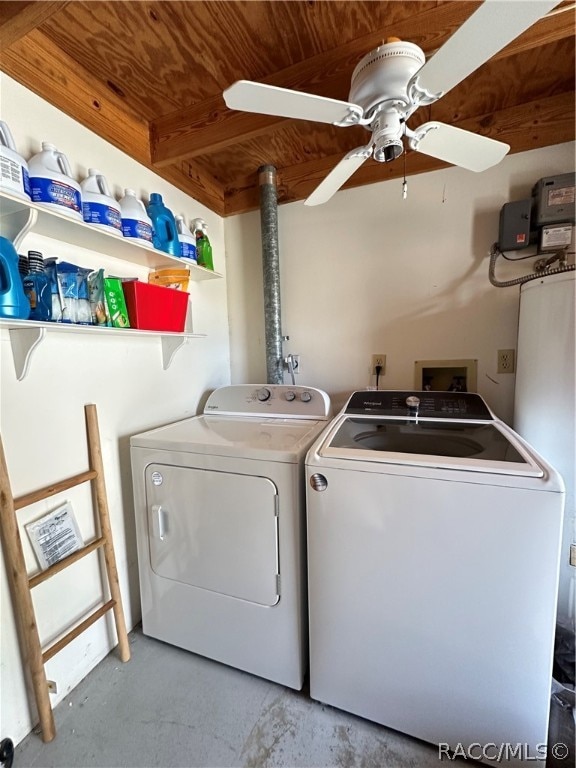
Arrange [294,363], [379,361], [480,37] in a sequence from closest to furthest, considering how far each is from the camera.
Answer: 1. [480,37]
2. [379,361]
3. [294,363]

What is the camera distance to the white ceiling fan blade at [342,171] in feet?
3.96

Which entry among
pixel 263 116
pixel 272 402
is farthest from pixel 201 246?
pixel 272 402

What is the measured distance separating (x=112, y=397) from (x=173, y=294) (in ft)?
1.89

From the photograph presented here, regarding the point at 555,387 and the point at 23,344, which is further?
the point at 555,387

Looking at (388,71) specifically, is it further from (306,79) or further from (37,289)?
(37,289)

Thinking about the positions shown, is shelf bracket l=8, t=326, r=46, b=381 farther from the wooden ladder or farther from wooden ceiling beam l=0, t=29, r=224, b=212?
wooden ceiling beam l=0, t=29, r=224, b=212

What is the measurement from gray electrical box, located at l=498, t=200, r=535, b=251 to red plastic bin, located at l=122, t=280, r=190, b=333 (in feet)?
5.52

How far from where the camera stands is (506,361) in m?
1.84

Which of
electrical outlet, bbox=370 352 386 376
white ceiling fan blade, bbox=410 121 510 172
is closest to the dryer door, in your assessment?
electrical outlet, bbox=370 352 386 376

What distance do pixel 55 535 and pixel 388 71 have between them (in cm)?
196

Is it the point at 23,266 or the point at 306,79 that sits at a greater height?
the point at 306,79

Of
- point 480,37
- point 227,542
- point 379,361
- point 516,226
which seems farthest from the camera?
point 379,361

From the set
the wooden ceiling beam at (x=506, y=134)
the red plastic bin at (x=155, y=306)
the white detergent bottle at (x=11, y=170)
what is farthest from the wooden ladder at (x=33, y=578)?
the wooden ceiling beam at (x=506, y=134)

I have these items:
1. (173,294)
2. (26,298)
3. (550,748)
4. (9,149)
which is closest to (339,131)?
(173,294)
